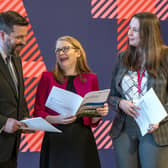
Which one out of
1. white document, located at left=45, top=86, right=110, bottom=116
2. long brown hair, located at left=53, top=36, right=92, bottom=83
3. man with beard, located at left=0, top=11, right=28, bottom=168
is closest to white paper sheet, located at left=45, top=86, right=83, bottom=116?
white document, located at left=45, top=86, right=110, bottom=116

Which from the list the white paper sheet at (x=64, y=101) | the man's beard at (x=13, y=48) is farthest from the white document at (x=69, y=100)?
the man's beard at (x=13, y=48)

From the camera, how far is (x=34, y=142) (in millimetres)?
3510

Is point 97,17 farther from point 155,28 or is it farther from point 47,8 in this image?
point 155,28

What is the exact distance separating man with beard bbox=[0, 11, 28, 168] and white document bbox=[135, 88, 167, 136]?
31.8 inches

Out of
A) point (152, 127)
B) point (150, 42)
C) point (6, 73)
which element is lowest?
point (152, 127)

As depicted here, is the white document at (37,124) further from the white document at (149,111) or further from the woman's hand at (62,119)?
the white document at (149,111)

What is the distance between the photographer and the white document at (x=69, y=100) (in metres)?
2.22

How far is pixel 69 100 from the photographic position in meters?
2.24

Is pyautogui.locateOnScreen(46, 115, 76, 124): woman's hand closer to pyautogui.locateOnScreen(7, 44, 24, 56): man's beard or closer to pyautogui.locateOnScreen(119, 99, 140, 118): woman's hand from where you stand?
pyautogui.locateOnScreen(119, 99, 140, 118): woman's hand

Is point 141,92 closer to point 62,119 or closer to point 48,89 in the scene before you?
point 62,119

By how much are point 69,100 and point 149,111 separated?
54 cm

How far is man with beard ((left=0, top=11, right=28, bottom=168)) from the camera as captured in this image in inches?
84.8

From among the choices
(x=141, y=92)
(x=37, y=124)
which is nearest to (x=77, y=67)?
(x=141, y=92)

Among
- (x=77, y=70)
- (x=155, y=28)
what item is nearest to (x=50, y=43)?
(x=77, y=70)
